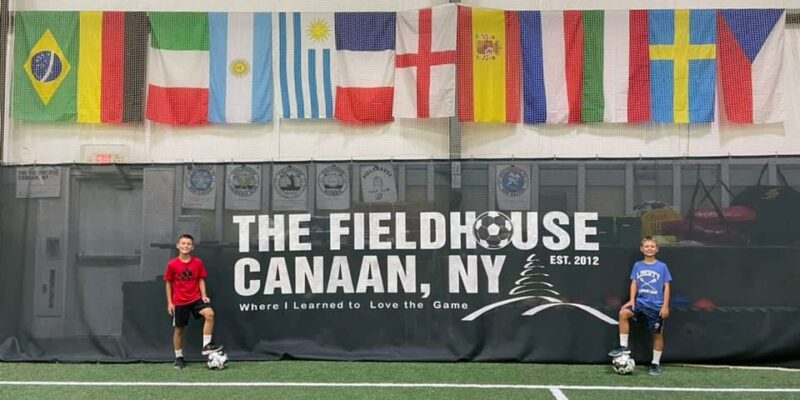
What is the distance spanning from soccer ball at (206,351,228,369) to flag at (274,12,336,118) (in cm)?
326

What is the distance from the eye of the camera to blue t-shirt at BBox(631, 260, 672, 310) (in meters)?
7.70

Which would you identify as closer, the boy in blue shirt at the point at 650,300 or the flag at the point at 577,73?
the boy in blue shirt at the point at 650,300

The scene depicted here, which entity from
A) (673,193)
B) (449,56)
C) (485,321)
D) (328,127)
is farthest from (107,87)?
(673,193)

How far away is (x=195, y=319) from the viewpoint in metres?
8.27

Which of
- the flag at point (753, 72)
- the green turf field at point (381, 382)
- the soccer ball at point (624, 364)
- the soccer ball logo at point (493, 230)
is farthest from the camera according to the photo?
the flag at point (753, 72)

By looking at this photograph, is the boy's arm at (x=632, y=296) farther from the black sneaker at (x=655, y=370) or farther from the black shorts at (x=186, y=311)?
the black shorts at (x=186, y=311)

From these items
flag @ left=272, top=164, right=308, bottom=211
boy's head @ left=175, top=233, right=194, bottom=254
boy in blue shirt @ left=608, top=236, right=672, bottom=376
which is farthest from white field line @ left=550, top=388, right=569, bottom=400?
boy's head @ left=175, top=233, right=194, bottom=254

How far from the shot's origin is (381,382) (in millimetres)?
7145

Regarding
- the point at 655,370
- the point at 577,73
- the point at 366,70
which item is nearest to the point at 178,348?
the point at 366,70

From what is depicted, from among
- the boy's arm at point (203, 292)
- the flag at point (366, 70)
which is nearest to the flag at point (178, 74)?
the flag at point (366, 70)

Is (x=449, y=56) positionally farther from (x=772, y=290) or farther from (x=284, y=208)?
(x=772, y=290)

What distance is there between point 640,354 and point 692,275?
1105mm

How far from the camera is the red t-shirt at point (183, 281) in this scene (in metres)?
7.95

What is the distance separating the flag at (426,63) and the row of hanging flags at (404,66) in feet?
0.04
